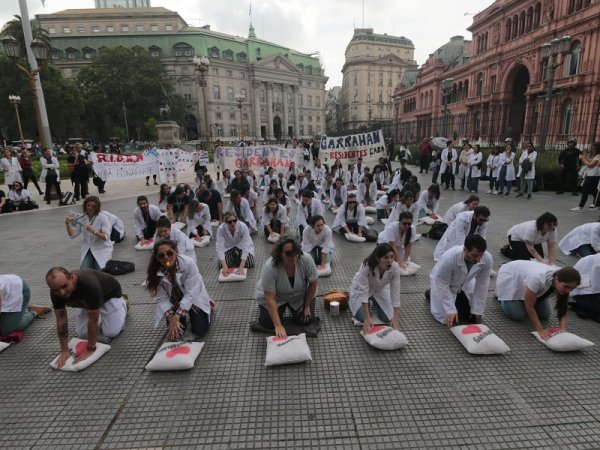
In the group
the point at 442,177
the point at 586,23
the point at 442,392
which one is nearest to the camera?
the point at 442,392

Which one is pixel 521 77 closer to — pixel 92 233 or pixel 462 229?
pixel 462 229

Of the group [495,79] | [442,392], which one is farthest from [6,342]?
[495,79]

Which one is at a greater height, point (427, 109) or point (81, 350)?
point (427, 109)

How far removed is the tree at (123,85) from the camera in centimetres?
5516

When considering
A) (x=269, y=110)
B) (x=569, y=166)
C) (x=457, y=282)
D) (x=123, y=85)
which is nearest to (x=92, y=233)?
(x=457, y=282)

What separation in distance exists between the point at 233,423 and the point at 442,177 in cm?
1337

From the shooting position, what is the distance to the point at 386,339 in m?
3.78

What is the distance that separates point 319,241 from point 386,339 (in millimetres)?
2587

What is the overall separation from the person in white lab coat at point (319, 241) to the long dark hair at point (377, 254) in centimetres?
173

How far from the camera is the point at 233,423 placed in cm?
288

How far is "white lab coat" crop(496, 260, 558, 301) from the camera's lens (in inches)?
152

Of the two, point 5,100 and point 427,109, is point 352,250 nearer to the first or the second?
point 427,109

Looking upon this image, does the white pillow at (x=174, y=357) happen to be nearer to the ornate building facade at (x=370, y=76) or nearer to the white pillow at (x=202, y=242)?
the white pillow at (x=202, y=242)

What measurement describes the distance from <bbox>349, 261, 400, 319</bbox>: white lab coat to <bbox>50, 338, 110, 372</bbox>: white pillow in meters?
2.75
